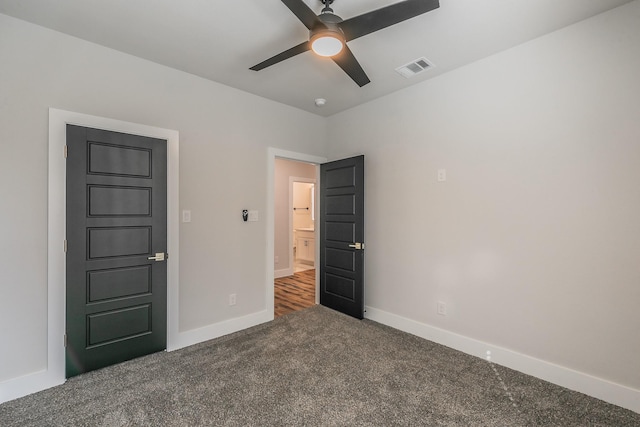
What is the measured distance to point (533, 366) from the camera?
235 cm

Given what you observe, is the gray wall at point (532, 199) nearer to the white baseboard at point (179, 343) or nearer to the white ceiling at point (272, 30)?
the white ceiling at point (272, 30)

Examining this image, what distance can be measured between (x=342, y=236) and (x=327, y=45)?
2.38 meters

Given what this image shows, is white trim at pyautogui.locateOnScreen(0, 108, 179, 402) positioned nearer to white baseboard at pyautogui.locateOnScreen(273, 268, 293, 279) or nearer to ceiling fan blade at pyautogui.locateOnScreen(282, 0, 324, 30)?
ceiling fan blade at pyautogui.locateOnScreen(282, 0, 324, 30)

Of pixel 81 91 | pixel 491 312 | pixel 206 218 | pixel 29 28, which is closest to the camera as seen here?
pixel 29 28

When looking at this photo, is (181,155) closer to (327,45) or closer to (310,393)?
(327,45)

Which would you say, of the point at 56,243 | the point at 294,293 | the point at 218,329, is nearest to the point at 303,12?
the point at 56,243

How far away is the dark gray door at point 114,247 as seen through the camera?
228cm

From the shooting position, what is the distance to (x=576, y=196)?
2174 mm

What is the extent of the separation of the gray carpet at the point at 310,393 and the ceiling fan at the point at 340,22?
2.45 m

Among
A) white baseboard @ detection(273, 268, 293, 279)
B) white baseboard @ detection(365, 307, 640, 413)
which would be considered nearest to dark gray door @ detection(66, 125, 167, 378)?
white baseboard @ detection(365, 307, 640, 413)

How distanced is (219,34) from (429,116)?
2.18 m

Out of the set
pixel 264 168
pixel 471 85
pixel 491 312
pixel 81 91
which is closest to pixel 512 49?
pixel 471 85

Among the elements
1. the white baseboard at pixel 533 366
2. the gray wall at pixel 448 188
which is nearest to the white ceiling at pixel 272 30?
the gray wall at pixel 448 188

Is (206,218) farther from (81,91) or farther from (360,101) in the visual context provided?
(360,101)
